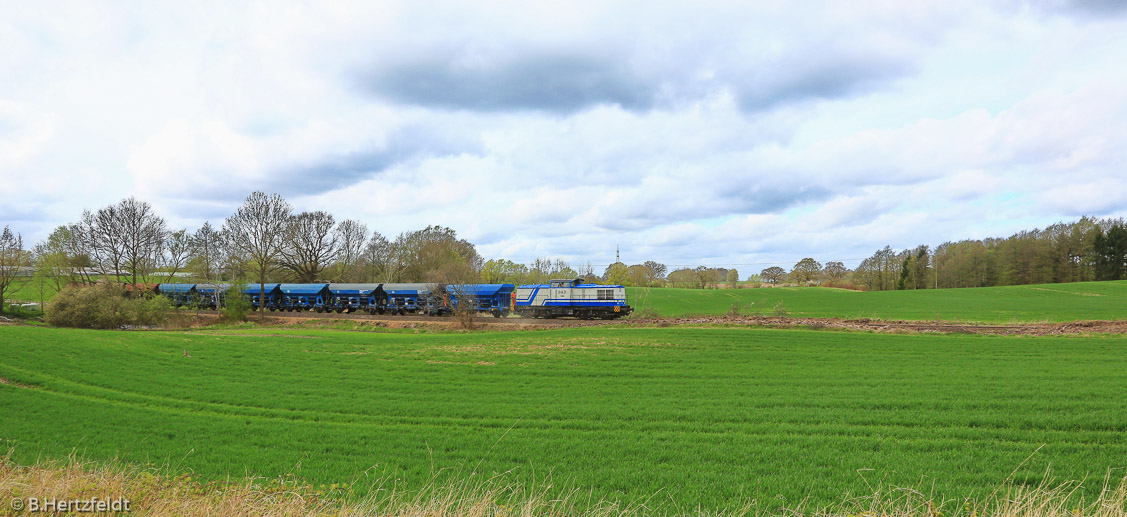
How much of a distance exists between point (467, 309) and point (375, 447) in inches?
1057

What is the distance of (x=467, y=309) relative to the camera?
120ft

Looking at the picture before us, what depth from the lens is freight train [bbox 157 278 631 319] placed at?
1593 inches

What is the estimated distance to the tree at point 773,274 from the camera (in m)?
96.7

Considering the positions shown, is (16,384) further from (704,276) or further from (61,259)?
(704,276)

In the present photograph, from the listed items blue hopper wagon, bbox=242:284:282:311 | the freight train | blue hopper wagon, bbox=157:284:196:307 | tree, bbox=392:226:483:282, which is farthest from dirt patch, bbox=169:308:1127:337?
tree, bbox=392:226:483:282

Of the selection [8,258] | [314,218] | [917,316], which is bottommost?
[917,316]

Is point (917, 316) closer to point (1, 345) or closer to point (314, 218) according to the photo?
point (1, 345)

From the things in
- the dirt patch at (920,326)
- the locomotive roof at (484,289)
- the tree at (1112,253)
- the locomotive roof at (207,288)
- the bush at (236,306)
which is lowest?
the dirt patch at (920,326)

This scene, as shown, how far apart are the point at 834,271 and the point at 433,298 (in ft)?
276

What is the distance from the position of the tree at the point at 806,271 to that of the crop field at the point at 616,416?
251 ft

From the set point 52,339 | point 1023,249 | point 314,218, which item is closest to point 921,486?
point 52,339

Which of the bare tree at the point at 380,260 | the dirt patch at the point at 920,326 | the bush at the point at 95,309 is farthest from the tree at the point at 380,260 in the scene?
the dirt patch at the point at 920,326

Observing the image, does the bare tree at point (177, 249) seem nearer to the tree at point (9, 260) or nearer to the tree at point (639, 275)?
the tree at point (9, 260)

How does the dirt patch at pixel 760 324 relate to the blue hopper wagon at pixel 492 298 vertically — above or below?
below
